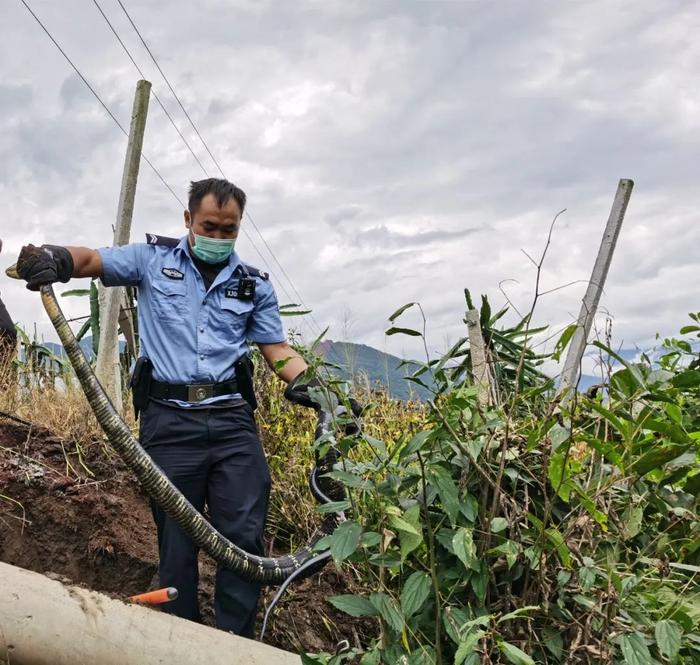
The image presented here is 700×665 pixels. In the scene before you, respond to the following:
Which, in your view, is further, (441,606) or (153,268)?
(153,268)

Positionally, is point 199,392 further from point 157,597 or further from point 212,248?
point 157,597

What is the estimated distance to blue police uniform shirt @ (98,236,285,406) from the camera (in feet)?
10.9

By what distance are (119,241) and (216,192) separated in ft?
10.5

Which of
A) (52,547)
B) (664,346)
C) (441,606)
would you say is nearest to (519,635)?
(441,606)

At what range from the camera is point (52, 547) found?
4.32 metres

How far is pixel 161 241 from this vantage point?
3.51 meters

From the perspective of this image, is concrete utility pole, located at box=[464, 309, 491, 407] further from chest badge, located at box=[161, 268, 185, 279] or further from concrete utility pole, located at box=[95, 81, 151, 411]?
concrete utility pole, located at box=[95, 81, 151, 411]

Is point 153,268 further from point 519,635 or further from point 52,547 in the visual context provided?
point 519,635

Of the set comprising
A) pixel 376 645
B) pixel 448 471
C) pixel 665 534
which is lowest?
pixel 376 645

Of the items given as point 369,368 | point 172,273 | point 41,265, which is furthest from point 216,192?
point 369,368

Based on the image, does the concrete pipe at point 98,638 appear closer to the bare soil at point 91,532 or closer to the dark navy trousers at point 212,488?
the dark navy trousers at point 212,488

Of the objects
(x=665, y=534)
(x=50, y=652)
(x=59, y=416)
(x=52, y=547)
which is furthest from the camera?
(x=59, y=416)

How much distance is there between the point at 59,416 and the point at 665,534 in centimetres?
393

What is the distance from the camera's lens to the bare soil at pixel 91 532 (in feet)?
13.0
